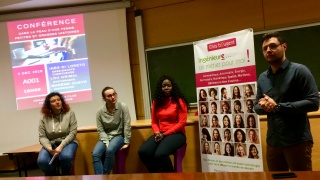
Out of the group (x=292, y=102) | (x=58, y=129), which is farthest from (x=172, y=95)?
(x=292, y=102)

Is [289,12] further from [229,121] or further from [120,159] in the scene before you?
[120,159]

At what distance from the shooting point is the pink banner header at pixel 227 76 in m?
2.91

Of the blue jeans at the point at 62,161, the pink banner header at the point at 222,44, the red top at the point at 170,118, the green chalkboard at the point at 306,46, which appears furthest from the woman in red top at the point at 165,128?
the green chalkboard at the point at 306,46

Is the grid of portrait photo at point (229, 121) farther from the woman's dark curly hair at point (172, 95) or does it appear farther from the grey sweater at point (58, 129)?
the grey sweater at point (58, 129)

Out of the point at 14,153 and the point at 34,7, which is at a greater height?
the point at 34,7

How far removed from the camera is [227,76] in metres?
3.09

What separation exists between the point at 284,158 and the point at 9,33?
4.23 meters

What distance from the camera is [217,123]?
320 cm

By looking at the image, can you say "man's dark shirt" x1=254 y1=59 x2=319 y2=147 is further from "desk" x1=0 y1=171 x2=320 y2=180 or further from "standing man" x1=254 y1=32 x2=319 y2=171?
"desk" x1=0 y1=171 x2=320 y2=180

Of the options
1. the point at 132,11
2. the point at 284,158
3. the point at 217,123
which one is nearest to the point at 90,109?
the point at 132,11

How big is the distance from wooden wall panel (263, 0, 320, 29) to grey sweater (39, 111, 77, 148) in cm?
274

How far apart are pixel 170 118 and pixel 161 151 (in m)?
0.42

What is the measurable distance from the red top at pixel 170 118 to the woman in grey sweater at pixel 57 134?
960 millimetres

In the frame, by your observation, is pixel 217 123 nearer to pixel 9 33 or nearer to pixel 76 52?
pixel 76 52
